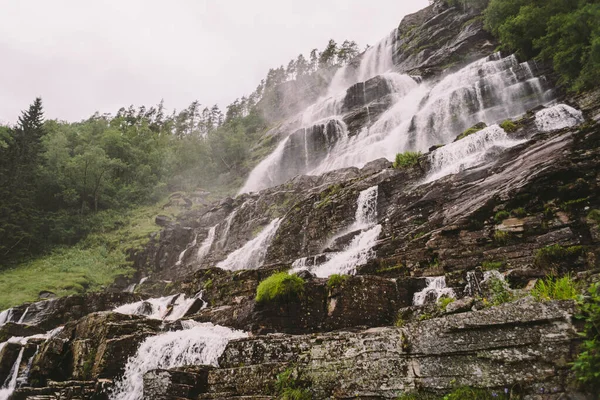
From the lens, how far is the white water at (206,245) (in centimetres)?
3253

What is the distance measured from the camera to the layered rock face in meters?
4.25

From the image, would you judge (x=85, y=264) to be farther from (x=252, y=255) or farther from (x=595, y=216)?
(x=595, y=216)

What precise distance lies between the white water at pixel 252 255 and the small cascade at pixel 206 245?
248 inches

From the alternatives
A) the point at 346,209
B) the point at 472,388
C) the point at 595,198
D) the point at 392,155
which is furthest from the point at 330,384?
the point at 392,155

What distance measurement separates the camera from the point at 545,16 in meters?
31.6

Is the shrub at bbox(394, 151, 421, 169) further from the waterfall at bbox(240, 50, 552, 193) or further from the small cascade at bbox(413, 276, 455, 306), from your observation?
the small cascade at bbox(413, 276, 455, 306)

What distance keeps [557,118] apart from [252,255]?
19799 millimetres

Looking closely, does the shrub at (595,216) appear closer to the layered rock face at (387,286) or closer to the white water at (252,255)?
the layered rock face at (387,286)

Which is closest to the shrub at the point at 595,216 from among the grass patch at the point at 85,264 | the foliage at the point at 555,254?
the foliage at the point at 555,254

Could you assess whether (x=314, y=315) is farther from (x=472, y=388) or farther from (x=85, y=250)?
(x=85, y=250)

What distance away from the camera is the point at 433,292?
10672 mm

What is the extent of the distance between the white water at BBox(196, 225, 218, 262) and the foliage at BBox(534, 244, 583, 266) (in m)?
26.1

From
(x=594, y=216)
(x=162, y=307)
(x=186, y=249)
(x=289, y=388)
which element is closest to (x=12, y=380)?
(x=162, y=307)

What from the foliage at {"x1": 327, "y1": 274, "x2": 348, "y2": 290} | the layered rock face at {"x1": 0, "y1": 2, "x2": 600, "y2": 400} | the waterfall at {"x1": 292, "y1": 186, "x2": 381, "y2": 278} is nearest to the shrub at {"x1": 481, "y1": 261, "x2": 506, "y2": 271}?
the layered rock face at {"x1": 0, "y1": 2, "x2": 600, "y2": 400}
